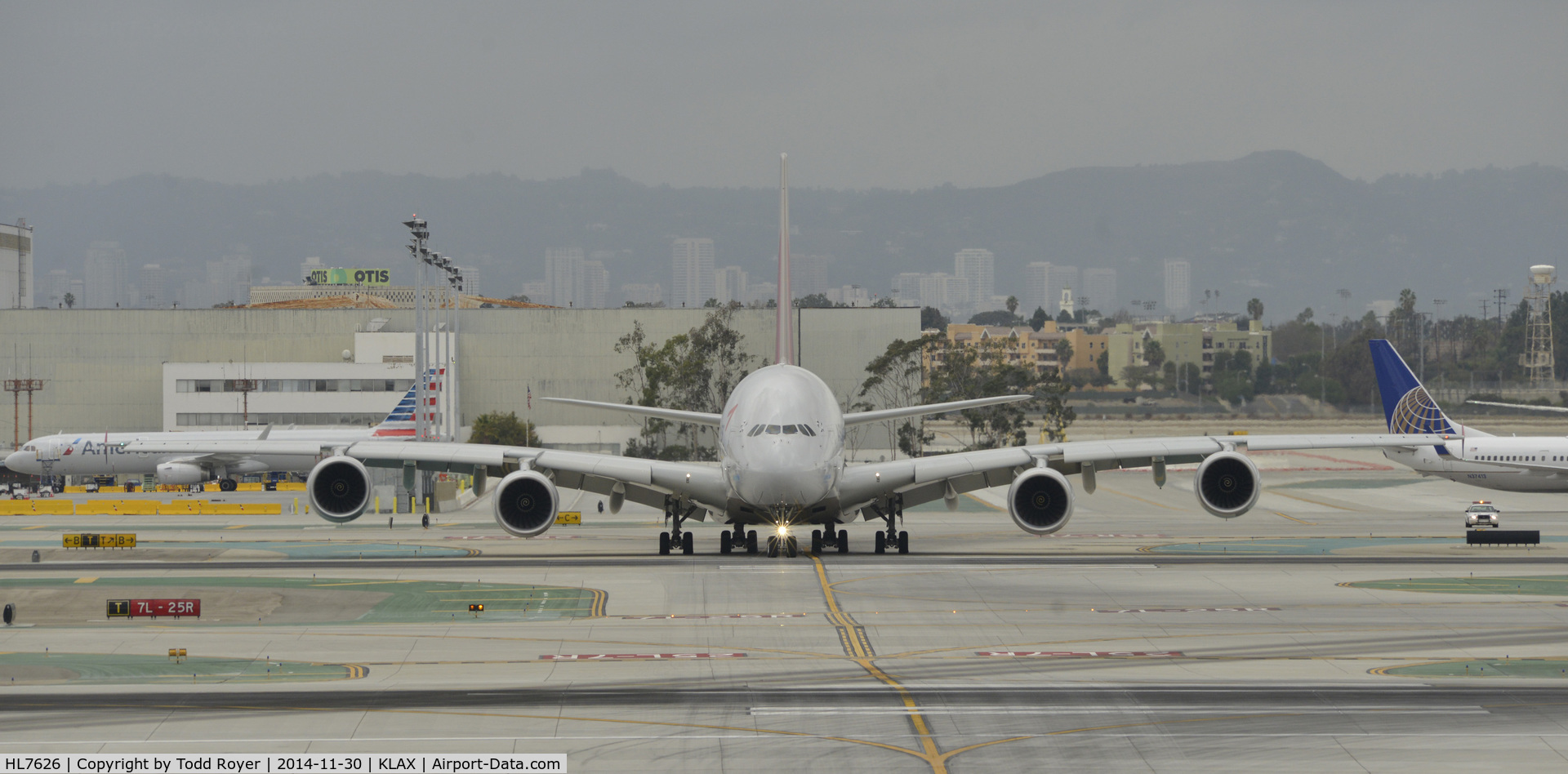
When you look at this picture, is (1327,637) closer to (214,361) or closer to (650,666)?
(650,666)

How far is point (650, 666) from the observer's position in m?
22.0

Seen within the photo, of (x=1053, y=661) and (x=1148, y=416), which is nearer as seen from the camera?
(x=1053, y=661)

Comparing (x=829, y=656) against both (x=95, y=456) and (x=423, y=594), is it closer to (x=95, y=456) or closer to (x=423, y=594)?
(x=423, y=594)

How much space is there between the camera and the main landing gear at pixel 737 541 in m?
37.5

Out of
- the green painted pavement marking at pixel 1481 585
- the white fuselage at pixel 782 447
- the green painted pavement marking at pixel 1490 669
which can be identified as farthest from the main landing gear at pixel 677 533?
the green painted pavement marking at pixel 1490 669

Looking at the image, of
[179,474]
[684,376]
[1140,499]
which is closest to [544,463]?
[1140,499]

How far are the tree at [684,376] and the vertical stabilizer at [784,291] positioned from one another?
60.2 metres

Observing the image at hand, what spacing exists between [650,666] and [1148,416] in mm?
174699

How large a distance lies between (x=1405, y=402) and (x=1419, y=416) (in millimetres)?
1037

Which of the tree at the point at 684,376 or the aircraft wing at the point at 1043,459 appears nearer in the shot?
the aircraft wing at the point at 1043,459

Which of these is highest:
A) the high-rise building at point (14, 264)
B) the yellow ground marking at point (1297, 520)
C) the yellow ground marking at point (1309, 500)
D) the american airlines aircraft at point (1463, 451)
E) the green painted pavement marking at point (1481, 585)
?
the high-rise building at point (14, 264)

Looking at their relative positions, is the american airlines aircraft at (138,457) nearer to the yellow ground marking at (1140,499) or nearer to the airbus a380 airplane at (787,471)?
the yellow ground marking at (1140,499)

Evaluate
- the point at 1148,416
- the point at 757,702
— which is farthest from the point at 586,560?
the point at 1148,416

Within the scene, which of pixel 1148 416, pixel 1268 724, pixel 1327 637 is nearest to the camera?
pixel 1268 724
